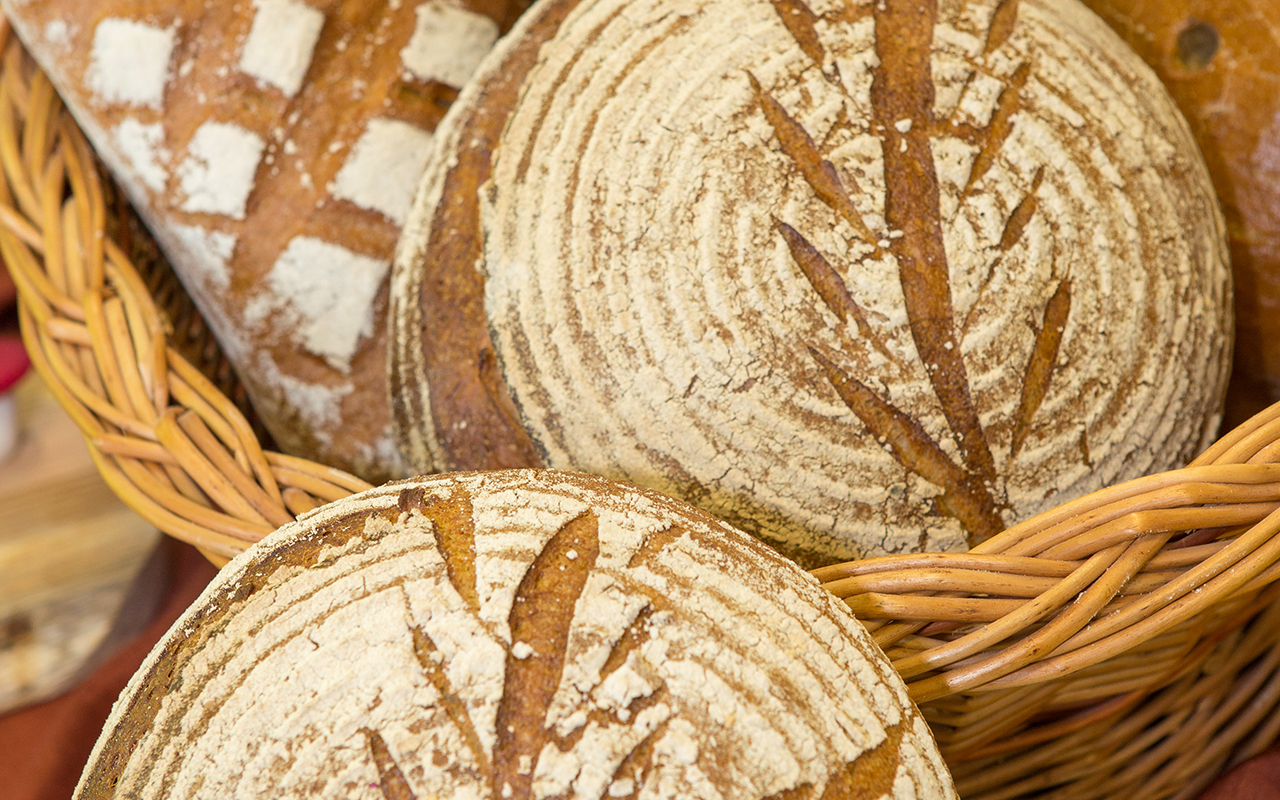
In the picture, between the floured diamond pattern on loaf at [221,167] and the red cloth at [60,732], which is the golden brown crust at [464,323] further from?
the red cloth at [60,732]

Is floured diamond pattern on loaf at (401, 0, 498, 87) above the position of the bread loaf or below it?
above

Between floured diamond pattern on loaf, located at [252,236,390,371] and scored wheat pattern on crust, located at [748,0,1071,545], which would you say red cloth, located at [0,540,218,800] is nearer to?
floured diamond pattern on loaf, located at [252,236,390,371]

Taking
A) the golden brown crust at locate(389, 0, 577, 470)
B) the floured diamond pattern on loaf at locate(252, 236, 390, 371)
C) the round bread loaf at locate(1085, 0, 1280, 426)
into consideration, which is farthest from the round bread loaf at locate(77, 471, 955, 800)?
the round bread loaf at locate(1085, 0, 1280, 426)

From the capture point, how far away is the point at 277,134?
118 cm

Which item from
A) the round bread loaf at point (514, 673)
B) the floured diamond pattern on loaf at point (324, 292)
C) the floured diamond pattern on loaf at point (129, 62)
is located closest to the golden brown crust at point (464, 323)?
the floured diamond pattern on loaf at point (324, 292)

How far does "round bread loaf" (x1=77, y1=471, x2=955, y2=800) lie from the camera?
596 millimetres

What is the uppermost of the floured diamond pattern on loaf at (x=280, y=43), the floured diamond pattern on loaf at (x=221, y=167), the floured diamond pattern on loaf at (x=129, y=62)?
the floured diamond pattern on loaf at (x=280, y=43)

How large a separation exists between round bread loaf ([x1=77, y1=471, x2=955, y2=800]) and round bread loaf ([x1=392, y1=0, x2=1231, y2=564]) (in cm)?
19

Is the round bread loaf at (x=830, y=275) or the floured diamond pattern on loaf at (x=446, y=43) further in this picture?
the floured diamond pattern on loaf at (x=446, y=43)

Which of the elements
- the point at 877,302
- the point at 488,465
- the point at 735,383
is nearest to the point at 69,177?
the point at 488,465

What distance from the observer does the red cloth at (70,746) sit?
109 centimetres

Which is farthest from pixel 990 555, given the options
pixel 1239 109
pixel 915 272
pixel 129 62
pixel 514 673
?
pixel 129 62

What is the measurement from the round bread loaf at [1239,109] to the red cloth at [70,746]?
557 millimetres

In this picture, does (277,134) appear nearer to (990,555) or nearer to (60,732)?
(60,732)
